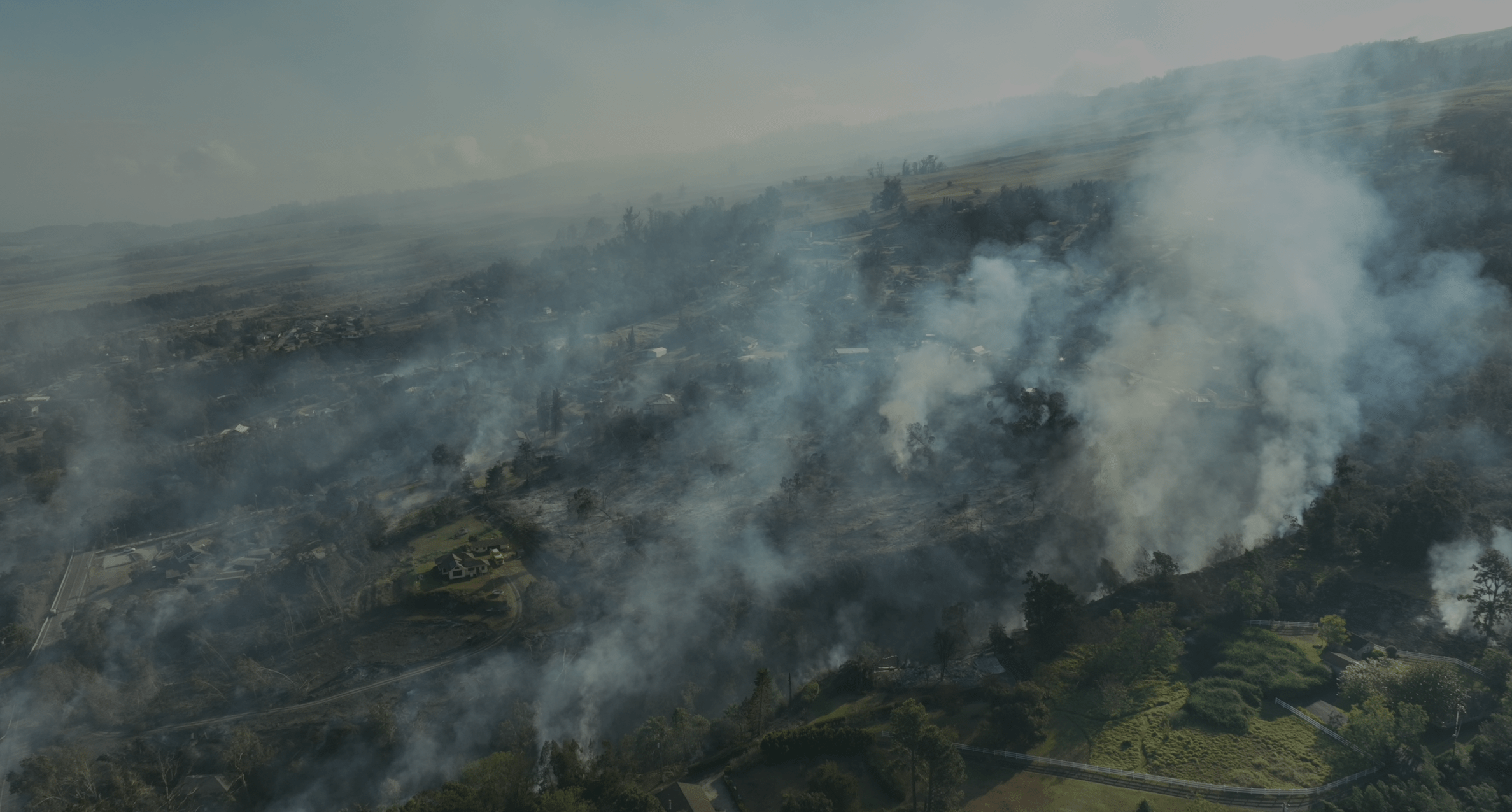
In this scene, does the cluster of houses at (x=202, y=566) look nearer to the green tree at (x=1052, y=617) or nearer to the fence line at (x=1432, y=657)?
the green tree at (x=1052, y=617)

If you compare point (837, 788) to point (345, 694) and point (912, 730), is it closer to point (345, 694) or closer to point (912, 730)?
point (912, 730)

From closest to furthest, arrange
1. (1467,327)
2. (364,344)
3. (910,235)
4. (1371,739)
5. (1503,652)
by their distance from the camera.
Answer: (1371,739) → (1503,652) → (1467,327) → (364,344) → (910,235)

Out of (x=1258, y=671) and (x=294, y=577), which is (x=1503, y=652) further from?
(x=294, y=577)

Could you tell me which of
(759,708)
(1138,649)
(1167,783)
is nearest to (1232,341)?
(1138,649)

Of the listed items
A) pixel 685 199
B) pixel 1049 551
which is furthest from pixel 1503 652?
pixel 685 199

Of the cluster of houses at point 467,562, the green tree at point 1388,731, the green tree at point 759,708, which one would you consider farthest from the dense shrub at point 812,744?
the cluster of houses at point 467,562

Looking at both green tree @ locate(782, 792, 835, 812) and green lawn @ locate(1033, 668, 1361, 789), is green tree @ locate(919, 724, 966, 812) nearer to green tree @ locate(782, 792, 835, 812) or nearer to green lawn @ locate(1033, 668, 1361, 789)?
green tree @ locate(782, 792, 835, 812)
